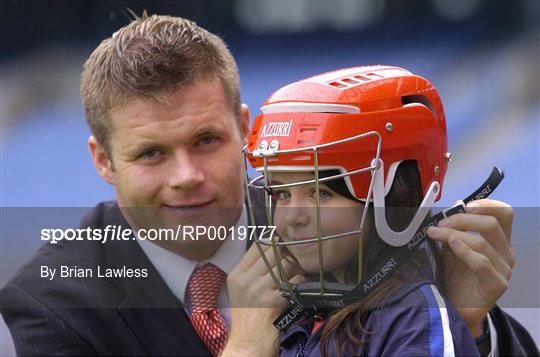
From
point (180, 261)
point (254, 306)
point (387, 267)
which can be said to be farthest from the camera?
point (180, 261)

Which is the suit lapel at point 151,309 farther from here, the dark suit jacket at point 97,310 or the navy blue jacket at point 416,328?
the navy blue jacket at point 416,328

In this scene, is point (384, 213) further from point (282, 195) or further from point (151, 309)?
point (151, 309)

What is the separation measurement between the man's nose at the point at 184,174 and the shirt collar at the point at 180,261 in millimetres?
173

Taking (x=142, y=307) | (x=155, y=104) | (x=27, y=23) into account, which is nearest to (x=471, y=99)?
(x=155, y=104)

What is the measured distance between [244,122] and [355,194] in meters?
0.47

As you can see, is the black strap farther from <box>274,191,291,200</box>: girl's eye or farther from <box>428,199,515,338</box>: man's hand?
<box>274,191,291,200</box>: girl's eye

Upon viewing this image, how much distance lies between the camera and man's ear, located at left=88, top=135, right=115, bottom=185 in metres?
1.94

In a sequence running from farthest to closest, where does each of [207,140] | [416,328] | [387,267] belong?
[207,140]
[387,267]
[416,328]

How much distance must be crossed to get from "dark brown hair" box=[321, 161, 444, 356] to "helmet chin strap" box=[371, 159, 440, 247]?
0.04 ft

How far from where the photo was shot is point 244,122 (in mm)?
1954

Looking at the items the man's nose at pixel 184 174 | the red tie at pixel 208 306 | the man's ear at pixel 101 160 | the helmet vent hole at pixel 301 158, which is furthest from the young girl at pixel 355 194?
the man's ear at pixel 101 160

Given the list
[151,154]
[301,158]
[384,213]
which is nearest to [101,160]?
[151,154]

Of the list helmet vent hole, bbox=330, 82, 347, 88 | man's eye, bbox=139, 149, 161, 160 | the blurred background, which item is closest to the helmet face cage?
helmet vent hole, bbox=330, 82, 347, 88

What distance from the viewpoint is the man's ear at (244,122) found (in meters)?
1.94
